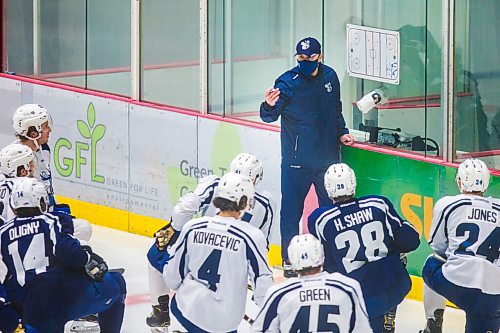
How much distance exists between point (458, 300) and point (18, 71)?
5.32 meters

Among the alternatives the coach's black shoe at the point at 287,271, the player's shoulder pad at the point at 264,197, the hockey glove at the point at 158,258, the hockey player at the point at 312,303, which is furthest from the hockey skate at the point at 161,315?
the hockey player at the point at 312,303

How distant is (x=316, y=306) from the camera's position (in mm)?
5176

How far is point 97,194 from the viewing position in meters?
10.2

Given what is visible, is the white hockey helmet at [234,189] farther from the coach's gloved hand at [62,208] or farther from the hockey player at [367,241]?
the coach's gloved hand at [62,208]

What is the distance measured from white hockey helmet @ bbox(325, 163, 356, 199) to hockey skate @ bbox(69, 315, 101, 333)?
5.72 feet

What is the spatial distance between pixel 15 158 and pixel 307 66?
6.10ft

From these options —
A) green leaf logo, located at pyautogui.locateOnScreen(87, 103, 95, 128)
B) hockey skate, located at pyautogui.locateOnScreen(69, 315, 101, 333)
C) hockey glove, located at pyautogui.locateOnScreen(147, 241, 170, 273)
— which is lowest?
hockey skate, located at pyautogui.locateOnScreen(69, 315, 101, 333)

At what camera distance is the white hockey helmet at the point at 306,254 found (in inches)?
207

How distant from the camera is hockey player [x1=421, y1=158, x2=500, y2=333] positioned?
6.55 metres

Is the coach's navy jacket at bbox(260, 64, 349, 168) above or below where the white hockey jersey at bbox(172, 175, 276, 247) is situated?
above

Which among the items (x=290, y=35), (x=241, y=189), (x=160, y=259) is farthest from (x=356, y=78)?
(x=241, y=189)

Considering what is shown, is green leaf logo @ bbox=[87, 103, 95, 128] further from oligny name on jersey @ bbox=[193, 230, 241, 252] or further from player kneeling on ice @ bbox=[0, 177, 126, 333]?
oligny name on jersey @ bbox=[193, 230, 241, 252]

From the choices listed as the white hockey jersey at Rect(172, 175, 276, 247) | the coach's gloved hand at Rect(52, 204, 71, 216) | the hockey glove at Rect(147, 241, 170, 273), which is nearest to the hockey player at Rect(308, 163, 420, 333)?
the white hockey jersey at Rect(172, 175, 276, 247)

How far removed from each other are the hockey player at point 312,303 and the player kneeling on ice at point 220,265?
422 millimetres
